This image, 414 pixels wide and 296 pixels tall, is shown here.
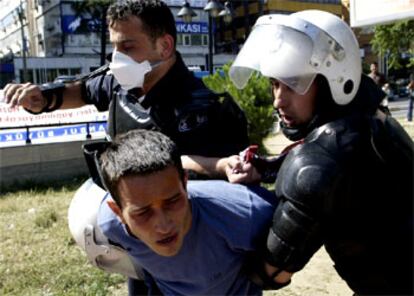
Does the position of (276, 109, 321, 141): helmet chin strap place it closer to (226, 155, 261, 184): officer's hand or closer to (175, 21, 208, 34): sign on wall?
(226, 155, 261, 184): officer's hand

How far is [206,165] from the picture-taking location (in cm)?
170

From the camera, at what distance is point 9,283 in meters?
3.65

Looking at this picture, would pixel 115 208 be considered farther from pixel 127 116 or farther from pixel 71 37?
pixel 71 37

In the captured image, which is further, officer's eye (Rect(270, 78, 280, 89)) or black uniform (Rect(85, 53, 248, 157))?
black uniform (Rect(85, 53, 248, 157))

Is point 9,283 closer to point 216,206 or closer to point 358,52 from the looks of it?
point 216,206

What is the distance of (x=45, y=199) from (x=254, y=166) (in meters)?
5.09

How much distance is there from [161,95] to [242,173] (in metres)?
0.55

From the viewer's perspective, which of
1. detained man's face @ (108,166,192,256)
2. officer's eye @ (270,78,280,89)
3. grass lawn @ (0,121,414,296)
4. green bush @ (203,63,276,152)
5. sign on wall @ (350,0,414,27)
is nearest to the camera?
detained man's face @ (108,166,192,256)

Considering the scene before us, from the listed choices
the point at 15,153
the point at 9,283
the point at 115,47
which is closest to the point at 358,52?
the point at 115,47

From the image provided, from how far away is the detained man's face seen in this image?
1.38 metres

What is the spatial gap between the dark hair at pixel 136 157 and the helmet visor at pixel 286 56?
1.19ft

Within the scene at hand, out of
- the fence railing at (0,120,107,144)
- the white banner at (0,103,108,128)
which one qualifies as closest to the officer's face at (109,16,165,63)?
the white banner at (0,103,108,128)

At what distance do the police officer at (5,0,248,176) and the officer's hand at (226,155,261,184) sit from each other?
0.16 meters

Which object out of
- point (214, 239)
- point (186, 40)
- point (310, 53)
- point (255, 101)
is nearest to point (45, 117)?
point (255, 101)
